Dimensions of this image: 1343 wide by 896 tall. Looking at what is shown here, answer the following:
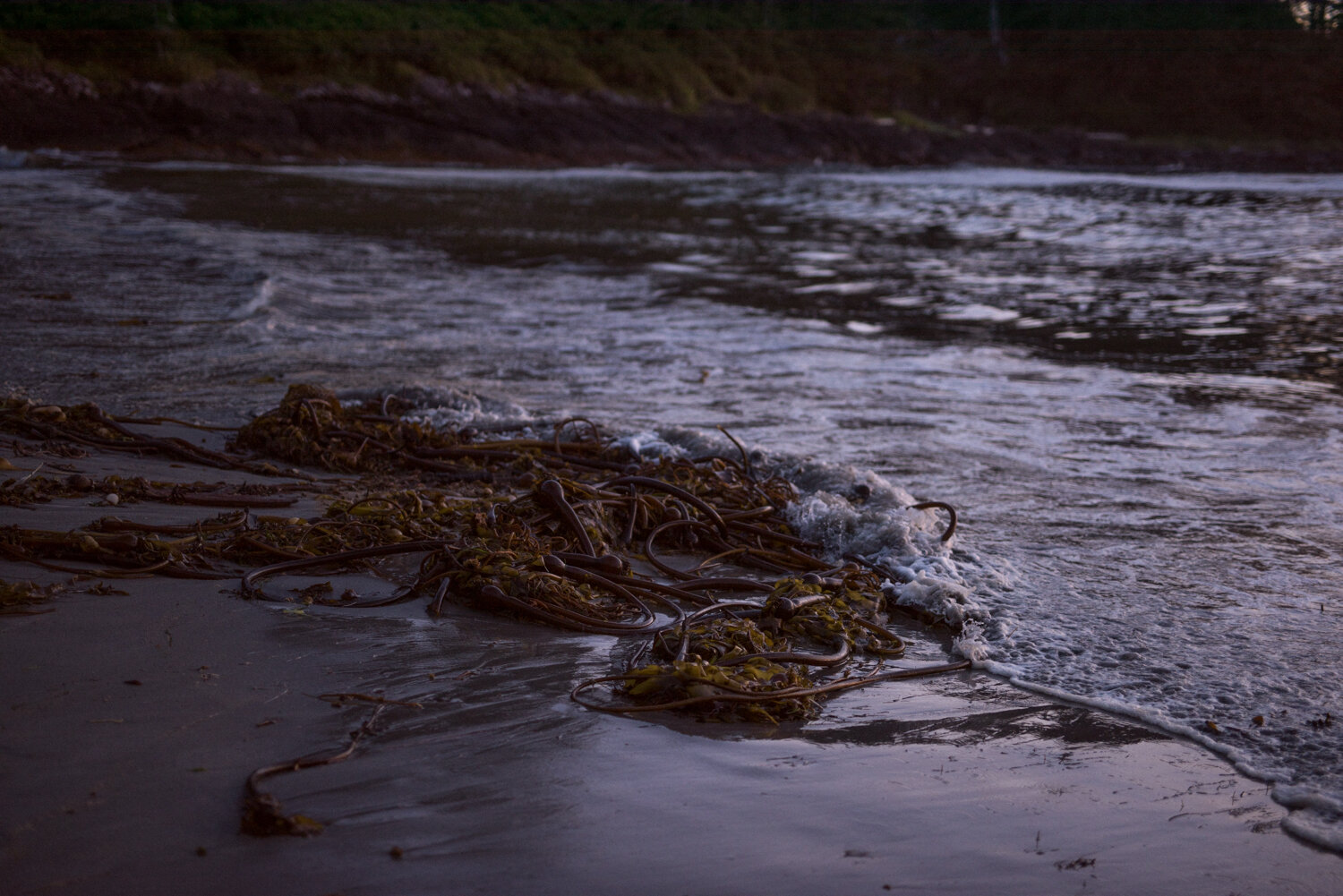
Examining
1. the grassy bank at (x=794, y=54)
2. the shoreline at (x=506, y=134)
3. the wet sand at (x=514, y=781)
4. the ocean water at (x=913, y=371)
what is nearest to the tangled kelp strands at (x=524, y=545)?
the wet sand at (x=514, y=781)

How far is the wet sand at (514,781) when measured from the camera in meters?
2.07

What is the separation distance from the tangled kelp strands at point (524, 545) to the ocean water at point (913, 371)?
45cm

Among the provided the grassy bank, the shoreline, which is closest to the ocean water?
the shoreline

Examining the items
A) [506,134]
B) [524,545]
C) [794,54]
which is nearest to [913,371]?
[524,545]

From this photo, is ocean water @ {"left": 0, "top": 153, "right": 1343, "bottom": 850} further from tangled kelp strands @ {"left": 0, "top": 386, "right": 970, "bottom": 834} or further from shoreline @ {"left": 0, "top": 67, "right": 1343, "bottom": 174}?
shoreline @ {"left": 0, "top": 67, "right": 1343, "bottom": 174}

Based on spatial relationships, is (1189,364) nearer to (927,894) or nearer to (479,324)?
(479,324)

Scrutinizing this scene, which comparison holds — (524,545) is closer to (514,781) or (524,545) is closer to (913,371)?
(514,781)

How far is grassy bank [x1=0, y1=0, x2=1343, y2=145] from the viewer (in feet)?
107

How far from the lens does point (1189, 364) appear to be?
29.7 feet

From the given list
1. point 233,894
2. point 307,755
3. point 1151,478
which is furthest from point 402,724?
point 1151,478

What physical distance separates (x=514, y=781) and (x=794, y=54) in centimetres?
5555

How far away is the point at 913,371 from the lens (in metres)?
8.45

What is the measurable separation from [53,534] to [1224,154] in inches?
2016

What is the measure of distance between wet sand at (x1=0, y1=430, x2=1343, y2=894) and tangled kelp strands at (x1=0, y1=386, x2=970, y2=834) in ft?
0.38
